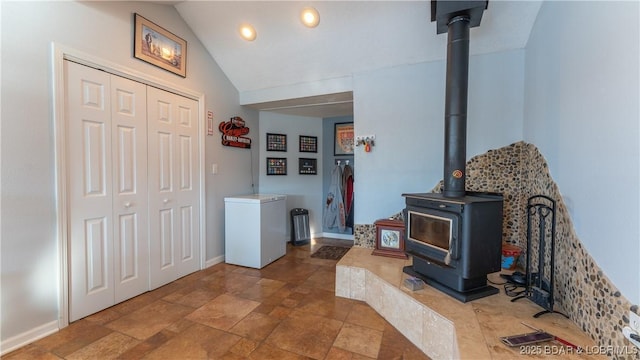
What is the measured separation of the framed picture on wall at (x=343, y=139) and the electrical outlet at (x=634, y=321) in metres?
3.61

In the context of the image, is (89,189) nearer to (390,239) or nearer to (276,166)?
(276,166)

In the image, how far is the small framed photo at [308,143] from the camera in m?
4.48

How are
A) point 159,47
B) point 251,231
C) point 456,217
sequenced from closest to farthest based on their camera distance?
point 456,217
point 159,47
point 251,231

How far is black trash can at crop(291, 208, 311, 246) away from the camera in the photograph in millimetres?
4180

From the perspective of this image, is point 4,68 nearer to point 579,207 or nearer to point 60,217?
point 60,217

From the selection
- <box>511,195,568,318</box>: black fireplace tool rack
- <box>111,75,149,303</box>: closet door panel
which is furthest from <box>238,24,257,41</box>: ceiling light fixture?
<box>511,195,568,318</box>: black fireplace tool rack

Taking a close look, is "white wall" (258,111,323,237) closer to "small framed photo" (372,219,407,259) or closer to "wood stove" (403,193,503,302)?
"small framed photo" (372,219,407,259)

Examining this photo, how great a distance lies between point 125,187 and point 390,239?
2.54 metres

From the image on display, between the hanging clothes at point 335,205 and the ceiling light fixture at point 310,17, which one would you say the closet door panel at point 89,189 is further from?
the hanging clothes at point 335,205

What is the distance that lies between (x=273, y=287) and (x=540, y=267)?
2.17 m

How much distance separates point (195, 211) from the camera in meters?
3.00

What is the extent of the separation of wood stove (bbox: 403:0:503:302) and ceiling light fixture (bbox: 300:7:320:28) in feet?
3.48

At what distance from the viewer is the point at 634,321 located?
1012 mm

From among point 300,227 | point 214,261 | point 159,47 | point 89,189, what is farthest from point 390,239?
point 159,47
